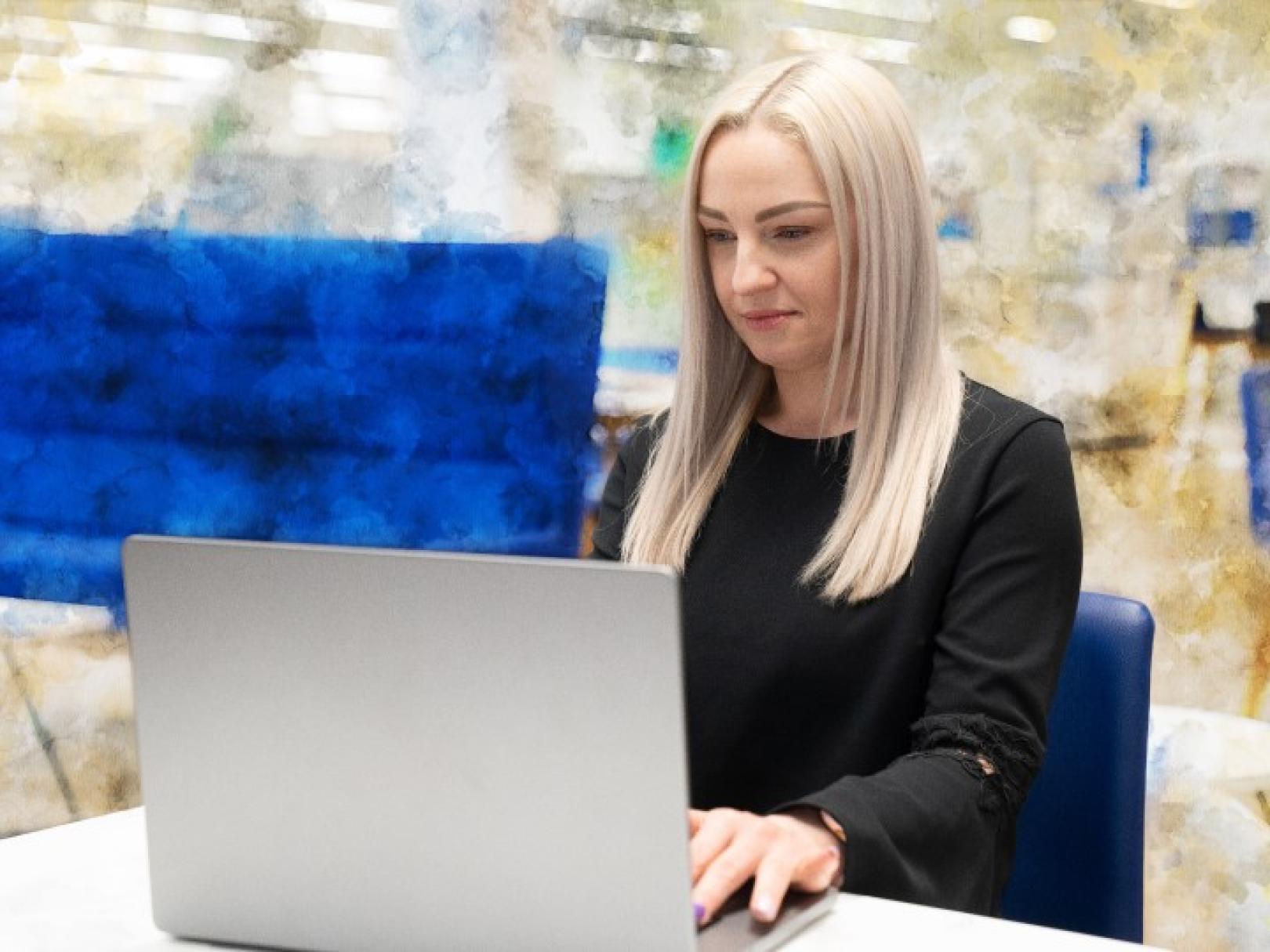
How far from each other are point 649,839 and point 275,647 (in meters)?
0.24

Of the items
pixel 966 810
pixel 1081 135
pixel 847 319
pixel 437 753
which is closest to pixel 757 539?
pixel 847 319

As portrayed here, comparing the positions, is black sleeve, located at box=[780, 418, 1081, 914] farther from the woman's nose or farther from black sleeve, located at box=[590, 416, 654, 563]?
black sleeve, located at box=[590, 416, 654, 563]

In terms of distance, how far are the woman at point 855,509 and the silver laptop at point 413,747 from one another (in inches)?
19.5

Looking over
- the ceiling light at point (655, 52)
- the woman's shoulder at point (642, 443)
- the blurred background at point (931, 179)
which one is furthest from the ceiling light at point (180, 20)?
the woman's shoulder at point (642, 443)

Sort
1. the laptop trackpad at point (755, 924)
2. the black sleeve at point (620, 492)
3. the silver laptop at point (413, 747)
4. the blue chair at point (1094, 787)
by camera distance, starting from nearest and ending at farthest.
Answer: the silver laptop at point (413, 747)
the laptop trackpad at point (755, 924)
the blue chair at point (1094, 787)
the black sleeve at point (620, 492)

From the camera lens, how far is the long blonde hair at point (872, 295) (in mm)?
1446

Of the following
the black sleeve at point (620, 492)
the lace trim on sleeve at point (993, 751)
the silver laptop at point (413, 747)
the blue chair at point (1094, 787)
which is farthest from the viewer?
the black sleeve at point (620, 492)

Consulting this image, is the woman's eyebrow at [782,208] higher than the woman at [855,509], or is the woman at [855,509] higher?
the woman's eyebrow at [782,208]

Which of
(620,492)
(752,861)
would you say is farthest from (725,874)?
(620,492)

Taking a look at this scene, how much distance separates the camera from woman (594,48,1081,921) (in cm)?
139

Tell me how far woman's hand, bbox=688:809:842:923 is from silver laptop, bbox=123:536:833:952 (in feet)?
0.07

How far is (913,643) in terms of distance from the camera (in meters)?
1.43

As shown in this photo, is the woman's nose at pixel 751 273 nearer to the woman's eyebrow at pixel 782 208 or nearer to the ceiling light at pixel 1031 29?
the woman's eyebrow at pixel 782 208

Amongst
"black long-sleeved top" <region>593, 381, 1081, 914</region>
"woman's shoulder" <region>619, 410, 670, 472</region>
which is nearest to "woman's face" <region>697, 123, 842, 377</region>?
"black long-sleeved top" <region>593, 381, 1081, 914</region>
